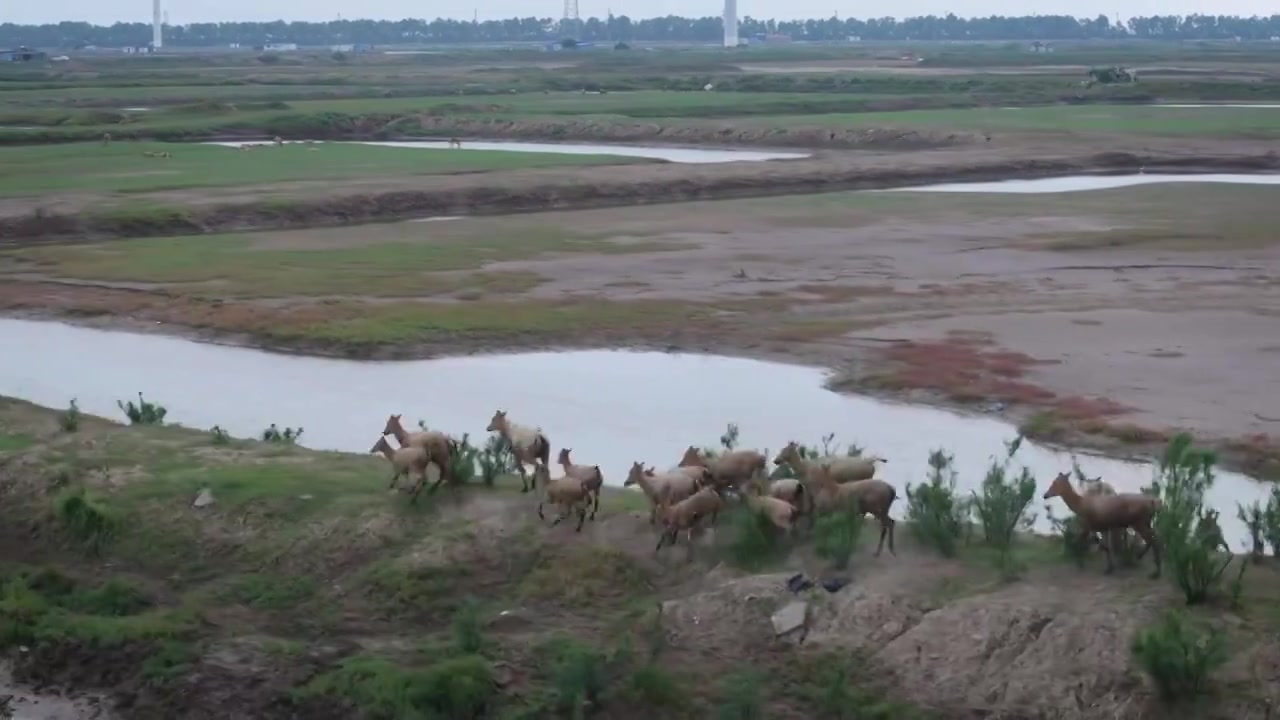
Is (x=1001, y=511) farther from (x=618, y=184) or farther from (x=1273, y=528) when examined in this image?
(x=618, y=184)

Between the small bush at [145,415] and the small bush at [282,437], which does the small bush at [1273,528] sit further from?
the small bush at [145,415]

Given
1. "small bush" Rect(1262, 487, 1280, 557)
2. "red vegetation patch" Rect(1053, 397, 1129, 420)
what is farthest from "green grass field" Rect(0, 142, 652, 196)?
"small bush" Rect(1262, 487, 1280, 557)

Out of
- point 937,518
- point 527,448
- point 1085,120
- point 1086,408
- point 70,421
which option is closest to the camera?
point 937,518

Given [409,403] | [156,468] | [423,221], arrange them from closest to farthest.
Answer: [156,468] < [409,403] < [423,221]

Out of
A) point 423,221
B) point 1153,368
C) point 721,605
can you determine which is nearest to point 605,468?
point 721,605

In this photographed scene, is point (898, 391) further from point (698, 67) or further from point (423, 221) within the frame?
point (698, 67)

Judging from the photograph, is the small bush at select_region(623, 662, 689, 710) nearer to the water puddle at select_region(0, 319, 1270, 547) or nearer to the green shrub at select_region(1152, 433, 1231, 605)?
the green shrub at select_region(1152, 433, 1231, 605)

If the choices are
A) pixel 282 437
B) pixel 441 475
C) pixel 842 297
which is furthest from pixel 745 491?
pixel 842 297
